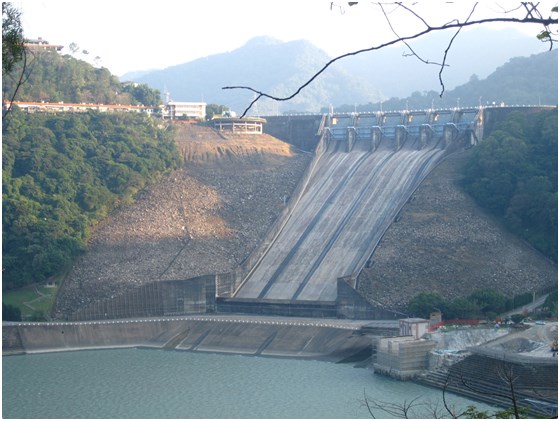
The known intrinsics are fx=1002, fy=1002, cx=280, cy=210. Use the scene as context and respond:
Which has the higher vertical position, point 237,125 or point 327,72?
point 327,72

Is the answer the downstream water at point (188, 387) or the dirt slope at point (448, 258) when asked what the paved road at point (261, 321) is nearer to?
the dirt slope at point (448, 258)

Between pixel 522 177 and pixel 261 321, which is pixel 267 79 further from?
pixel 261 321

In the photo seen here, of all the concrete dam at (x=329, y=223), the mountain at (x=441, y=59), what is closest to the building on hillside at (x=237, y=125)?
the concrete dam at (x=329, y=223)

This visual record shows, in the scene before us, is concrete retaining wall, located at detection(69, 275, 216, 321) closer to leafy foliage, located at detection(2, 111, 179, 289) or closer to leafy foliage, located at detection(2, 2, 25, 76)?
leafy foliage, located at detection(2, 111, 179, 289)

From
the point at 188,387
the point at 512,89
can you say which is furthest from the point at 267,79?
the point at 188,387

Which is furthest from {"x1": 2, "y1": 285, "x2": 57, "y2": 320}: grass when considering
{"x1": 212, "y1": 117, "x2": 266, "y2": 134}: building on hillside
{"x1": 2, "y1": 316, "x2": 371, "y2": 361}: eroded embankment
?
{"x1": 212, "y1": 117, "x2": 266, "y2": 134}: building on hillside

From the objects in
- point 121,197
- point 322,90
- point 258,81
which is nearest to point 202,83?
point 258,81
